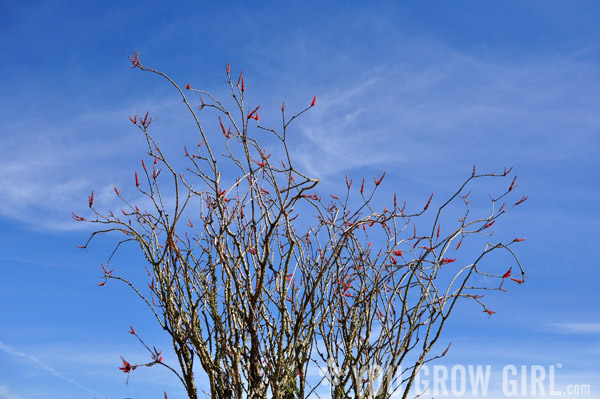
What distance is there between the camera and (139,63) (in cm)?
284

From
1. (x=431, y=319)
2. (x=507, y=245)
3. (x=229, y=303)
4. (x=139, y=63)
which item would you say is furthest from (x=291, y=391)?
(x=139, y=63)

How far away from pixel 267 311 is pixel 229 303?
37 cm

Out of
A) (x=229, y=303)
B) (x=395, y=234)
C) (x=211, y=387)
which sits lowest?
(x=211, y=387)

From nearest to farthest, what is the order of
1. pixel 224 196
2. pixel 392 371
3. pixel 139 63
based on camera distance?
pixel 139 63, pixel 224 196, pixel 392 371

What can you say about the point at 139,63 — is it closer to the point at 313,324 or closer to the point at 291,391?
the point at 313,324

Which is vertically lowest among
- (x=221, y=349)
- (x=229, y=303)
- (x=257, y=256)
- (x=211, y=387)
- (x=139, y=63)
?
(x=211, y=387)

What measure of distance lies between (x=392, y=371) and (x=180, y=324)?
122cm

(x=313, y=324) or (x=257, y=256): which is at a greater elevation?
(x=257, y=256)

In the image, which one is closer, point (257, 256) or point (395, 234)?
point (257, 256)

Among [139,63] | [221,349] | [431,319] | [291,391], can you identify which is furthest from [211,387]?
[139,63]

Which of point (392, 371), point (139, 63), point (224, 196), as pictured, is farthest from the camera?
point (392, 371)

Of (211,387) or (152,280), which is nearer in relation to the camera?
(211,387)

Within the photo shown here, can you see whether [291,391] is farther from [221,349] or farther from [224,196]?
[224,196]

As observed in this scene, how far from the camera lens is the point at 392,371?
10.7ft
